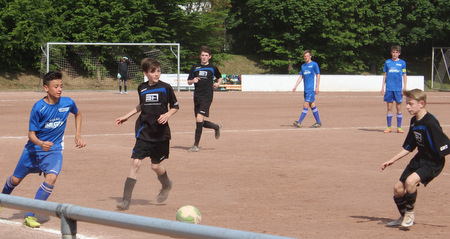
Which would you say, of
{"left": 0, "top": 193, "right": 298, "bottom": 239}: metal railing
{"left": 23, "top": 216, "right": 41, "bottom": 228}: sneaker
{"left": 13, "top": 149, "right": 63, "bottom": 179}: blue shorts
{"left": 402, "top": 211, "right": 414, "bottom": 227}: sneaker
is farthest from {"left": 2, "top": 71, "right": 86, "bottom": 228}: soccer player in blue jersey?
{"left": 402, "top": 211, "right": 414, "bottom": 227}: sneaker

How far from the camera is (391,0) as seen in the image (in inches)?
2265

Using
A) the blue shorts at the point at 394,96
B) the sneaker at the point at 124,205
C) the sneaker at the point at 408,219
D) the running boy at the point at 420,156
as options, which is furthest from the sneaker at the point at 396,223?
the blue shorts at the point at 394,96

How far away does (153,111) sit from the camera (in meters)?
7.95

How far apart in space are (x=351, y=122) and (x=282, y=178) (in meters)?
10.0

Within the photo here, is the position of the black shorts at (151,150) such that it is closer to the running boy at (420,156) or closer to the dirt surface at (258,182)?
the dirt surface at (258,182)

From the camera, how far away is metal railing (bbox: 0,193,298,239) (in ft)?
9.19

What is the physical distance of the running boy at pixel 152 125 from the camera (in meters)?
7.79

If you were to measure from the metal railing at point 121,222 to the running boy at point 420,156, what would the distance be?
4.13 meters

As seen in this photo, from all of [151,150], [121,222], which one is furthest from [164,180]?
[121,222]

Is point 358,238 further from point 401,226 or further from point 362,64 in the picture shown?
point 362,64

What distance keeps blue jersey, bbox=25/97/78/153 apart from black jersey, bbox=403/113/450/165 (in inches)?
142

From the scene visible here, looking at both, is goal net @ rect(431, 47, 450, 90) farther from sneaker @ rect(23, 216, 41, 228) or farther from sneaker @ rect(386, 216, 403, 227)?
sneaker @ rect(23, 216, 41, 228)

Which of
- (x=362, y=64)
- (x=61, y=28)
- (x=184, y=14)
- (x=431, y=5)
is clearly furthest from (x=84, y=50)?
(x=431, y=5)

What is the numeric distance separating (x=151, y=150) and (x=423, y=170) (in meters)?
3.06
